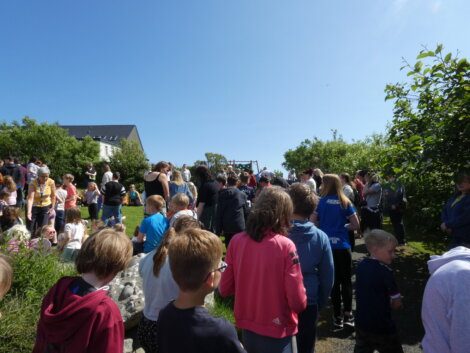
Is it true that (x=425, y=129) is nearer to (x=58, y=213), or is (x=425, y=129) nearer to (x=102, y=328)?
(x=102, y=328)

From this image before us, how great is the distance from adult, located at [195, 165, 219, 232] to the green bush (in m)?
2.73

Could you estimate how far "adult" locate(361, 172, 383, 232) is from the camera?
7923 mm

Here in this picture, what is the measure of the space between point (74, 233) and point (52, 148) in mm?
36266

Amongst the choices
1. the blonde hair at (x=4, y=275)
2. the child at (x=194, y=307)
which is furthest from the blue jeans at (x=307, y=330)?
the blonde hair at (x=4, y=275)

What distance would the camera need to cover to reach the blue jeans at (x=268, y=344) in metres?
A: 2.31

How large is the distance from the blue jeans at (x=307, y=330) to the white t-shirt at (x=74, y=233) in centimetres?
423

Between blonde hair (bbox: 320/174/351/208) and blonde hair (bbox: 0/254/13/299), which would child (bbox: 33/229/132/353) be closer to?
blonde hair (bbox: 0/254/13/299)

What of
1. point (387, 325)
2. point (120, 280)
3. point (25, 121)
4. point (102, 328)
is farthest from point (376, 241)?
point (25, 121)

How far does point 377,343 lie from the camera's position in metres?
2.86

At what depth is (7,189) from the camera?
306 inches

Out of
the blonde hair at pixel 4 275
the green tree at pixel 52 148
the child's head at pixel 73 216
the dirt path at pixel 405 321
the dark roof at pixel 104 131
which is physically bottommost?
the dirt path at pixel 405 321

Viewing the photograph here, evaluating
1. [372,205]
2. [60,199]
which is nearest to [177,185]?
[60,199]

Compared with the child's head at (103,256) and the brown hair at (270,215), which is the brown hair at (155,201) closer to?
the brown hair at (270,215)

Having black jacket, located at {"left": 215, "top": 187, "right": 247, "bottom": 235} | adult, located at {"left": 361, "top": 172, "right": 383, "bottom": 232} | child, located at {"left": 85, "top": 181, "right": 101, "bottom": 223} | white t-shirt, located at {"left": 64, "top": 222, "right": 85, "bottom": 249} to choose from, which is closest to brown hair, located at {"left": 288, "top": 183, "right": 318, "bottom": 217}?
black jacket, located at {"left": 215, "top": 187, "right": 247, "bottom": 235}
